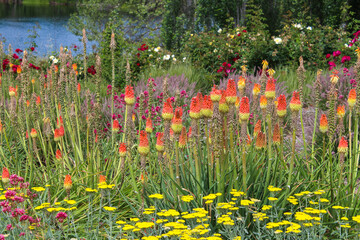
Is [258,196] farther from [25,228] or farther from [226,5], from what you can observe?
[226,5]

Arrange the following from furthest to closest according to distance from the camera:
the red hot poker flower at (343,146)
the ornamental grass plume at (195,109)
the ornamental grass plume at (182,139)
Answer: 1. the ornamental grass plume at (182,139)
2. the red hot poker flower at (343,146)
3. the ornamental grass plume at (195,109)

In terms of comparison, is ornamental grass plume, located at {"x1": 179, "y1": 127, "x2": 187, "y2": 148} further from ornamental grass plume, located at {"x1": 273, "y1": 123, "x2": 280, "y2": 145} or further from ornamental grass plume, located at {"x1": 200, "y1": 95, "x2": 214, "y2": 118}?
A: ornamental grass plume, located at {"x1": 273, "y1": 123, "x2": 280, "y2": 145}

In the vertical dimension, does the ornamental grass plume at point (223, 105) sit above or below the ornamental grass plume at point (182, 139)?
above

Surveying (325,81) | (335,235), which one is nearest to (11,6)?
(325,81)

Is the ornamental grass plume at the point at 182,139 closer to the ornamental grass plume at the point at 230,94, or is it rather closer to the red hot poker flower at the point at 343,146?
the ornamental grass plume at the point at 230,94

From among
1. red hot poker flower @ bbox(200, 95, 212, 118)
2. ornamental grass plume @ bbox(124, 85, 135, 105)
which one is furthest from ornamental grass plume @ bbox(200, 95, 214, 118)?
ornamental grass plume @ bbox(124, 85, 135, 105)

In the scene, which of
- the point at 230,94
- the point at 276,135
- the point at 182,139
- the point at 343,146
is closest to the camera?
the point at 230,94

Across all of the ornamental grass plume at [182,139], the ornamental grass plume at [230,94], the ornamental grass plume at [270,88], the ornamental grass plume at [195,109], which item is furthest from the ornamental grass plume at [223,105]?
the ornamental grass plume at [182,139]

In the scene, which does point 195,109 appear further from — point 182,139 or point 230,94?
point 182,139

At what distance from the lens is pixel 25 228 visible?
8.80 ft

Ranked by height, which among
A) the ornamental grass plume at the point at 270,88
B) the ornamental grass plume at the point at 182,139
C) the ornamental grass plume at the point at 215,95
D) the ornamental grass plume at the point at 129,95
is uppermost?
the ornamental grass plume at the point at 270,88

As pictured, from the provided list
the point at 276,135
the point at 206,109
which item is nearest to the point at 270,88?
the point at 206,109

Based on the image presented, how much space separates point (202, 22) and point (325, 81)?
945 centimetres

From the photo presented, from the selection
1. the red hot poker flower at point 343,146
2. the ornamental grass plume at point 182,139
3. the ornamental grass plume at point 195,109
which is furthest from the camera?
the ornamental grass plume at point 182,139
